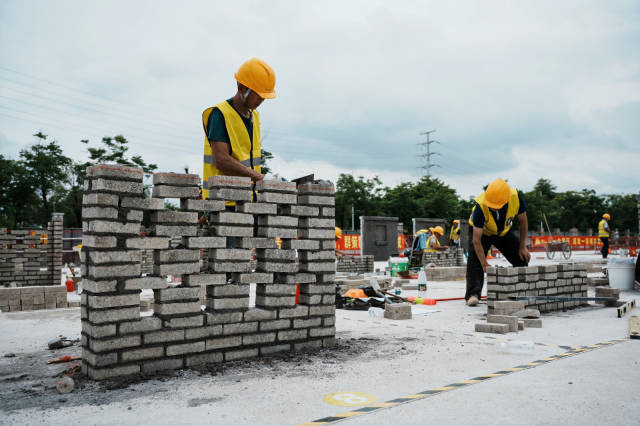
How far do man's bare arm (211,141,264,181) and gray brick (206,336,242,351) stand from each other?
4.88ft

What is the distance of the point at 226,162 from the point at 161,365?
1.82m

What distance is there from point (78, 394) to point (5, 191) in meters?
43.7

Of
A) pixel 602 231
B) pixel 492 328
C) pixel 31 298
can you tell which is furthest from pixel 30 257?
pixel 602 231

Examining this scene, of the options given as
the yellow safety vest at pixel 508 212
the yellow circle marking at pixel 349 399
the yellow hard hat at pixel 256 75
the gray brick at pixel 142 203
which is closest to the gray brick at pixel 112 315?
the gray brick at pixel 142 203

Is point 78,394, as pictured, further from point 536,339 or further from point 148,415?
point 536,339

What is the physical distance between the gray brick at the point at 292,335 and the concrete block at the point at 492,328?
231 cm

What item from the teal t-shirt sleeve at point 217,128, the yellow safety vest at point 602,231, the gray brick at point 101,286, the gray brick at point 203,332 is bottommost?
the gray brick at point 203,332

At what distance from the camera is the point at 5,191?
130 ft

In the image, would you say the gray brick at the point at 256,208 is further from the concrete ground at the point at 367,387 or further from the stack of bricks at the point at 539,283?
the stack of bricks at the point at 539,283

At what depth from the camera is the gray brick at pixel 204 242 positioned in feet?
13.1

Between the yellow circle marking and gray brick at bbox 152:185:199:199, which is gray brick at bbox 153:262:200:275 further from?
the yellow circle marking

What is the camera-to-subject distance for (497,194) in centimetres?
748

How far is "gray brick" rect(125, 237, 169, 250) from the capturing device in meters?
3.70

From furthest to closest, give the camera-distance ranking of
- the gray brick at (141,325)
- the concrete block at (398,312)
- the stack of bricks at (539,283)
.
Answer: the stack of bricks at (539,283), the concrete block at (398,312), the gray brick at (141,325)
